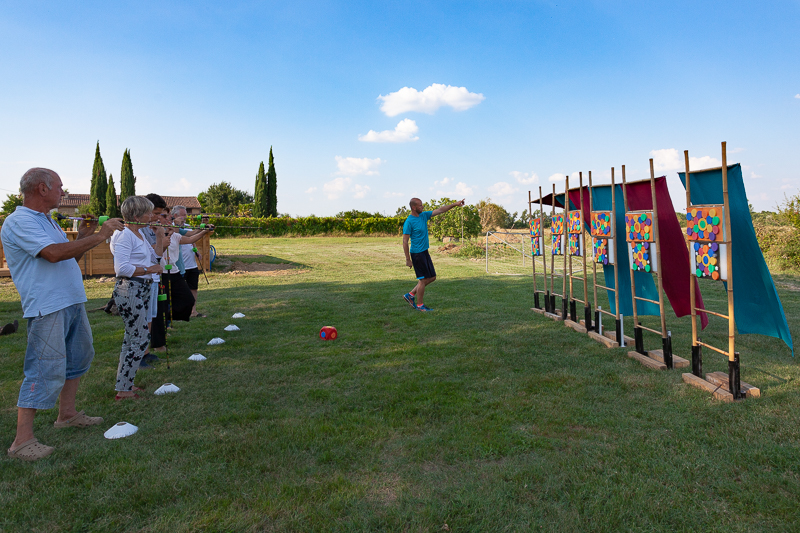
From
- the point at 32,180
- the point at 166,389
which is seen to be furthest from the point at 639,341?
the point at 32,180

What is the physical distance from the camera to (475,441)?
10.4ft

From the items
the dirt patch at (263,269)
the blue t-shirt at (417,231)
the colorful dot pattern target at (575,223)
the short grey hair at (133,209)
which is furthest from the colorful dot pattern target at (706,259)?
the dirt patch at (263,269)

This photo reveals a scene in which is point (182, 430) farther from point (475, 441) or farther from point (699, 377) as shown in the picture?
point (699, 377)

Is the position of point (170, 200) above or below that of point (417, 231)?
above

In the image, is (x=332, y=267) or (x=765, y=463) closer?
(x=765, y=463)

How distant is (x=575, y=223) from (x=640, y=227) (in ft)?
5.31

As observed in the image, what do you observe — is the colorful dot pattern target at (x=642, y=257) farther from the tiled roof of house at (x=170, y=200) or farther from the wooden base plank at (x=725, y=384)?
the tiled roof of house at (x=170, y=200)

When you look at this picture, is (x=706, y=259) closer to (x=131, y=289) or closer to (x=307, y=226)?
(x=131, y=289)

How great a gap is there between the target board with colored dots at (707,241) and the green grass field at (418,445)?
3.39 feet

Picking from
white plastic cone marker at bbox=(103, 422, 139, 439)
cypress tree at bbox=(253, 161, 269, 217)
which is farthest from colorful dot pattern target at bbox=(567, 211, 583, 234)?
cypress tree at bbox=(253, 161, 269, 217)

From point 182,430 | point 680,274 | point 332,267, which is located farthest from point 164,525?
point 332,267

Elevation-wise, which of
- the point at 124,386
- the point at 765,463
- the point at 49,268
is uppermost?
the point at 49,268

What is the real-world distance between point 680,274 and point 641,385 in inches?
73.6

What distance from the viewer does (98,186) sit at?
4572cm
